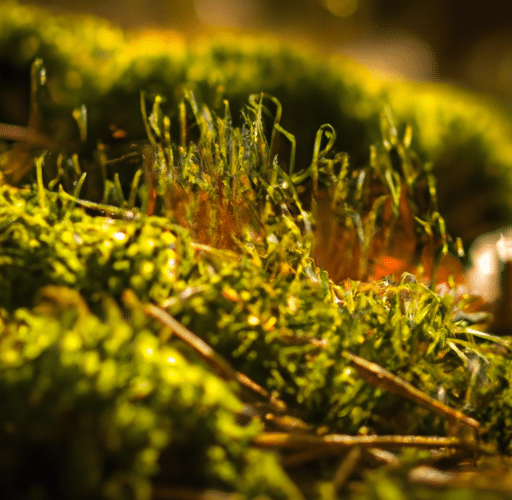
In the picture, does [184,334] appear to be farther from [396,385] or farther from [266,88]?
[266,88]

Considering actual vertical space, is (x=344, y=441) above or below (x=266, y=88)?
below

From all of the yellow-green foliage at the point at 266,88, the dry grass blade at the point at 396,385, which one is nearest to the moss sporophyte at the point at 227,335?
the dry grass blade at the point at 396,385

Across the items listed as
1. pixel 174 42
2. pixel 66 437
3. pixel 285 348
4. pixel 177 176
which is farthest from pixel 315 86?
pixel 66 437

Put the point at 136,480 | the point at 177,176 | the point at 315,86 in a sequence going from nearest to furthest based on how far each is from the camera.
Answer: the point at 136,480
the point at 177,176
the point at 315,86

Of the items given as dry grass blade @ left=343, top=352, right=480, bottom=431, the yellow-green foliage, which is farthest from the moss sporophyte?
the yellow-green foliage

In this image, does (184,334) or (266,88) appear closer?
(184,334)

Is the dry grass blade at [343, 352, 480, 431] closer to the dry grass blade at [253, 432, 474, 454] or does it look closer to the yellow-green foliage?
the dry grass blade at [253, 432, 474, 454]

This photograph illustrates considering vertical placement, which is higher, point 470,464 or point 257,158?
point 257,158

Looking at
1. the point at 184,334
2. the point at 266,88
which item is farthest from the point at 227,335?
the point at 266,88

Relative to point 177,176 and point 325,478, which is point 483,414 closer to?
point 325,478
